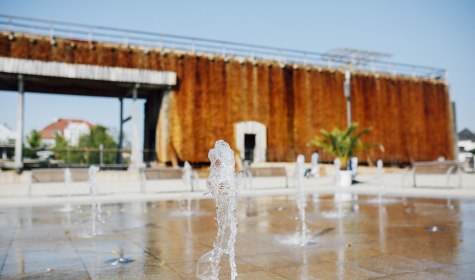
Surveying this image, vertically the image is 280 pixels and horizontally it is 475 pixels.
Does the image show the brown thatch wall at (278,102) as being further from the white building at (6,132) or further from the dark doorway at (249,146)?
the white building at (6,132)

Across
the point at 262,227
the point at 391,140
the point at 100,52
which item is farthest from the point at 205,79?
the point at 262,227

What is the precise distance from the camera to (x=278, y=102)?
2605 centimetres

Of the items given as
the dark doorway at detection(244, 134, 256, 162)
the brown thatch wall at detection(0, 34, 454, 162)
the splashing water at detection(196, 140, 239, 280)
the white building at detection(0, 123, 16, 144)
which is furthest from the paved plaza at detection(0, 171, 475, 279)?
the white building at detection(0, 123, 16, 144)

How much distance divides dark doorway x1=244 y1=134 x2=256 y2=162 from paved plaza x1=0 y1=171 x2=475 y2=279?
56.8 ft

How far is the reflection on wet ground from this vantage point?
11.0 ft

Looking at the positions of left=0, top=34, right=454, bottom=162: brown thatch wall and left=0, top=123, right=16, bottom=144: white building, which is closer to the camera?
left=0, top=34, right=454, bottom=162: brown thatch wall

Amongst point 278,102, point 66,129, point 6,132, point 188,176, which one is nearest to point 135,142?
point 188,176

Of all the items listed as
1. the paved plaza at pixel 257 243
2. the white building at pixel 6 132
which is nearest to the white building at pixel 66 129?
the white building at pixel 6 132

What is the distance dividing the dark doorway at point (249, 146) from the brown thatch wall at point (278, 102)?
1.26 metres

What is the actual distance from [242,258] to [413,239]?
2219 millimetres

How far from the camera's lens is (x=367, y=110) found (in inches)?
1140

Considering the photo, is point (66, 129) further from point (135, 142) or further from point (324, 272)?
point (324, 272)

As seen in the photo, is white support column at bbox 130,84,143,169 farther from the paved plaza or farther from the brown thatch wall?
the paved plaza

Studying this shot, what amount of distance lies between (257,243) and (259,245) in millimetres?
123
